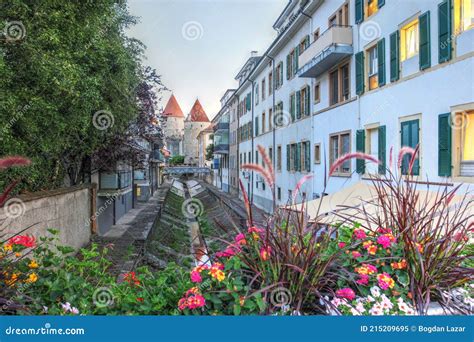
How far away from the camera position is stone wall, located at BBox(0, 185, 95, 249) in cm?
708

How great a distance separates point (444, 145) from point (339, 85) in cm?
430

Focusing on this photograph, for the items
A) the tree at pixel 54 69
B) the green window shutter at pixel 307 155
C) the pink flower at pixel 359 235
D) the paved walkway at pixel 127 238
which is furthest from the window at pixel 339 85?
the pink flower at pixel 359 235

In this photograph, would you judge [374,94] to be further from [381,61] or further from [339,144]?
[339,144]

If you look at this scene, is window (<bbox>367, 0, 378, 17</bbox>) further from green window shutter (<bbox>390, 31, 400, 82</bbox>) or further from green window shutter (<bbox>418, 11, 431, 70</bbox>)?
green window shutter (<bbox>418, 11, 431, 70</bbox>)

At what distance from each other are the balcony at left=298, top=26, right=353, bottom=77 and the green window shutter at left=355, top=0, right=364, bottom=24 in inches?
17.6

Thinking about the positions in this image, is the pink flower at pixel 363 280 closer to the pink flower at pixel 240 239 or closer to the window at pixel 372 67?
the pink flower at pixel 240 239

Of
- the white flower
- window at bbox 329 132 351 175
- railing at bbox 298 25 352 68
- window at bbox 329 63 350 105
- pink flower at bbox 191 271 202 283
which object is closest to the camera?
pink flower at bbox 191 271 202 283

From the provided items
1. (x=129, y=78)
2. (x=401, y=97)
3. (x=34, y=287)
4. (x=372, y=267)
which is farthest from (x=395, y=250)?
(x=129, y=78)

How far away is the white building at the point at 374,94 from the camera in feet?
20.1

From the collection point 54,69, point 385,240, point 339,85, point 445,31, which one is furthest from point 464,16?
point 54,69

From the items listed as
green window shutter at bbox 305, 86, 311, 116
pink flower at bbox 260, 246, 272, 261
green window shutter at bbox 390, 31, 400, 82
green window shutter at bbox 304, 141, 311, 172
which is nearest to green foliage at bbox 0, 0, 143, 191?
green window shutter at bbox 304, 141, 311, 172

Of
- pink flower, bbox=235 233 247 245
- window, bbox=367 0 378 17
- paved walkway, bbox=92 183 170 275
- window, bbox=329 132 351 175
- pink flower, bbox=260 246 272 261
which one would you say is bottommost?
paved walkway, bbox=92 183 170 275

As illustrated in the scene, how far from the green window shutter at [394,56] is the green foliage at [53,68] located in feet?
18.3

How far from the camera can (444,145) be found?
253 inches
